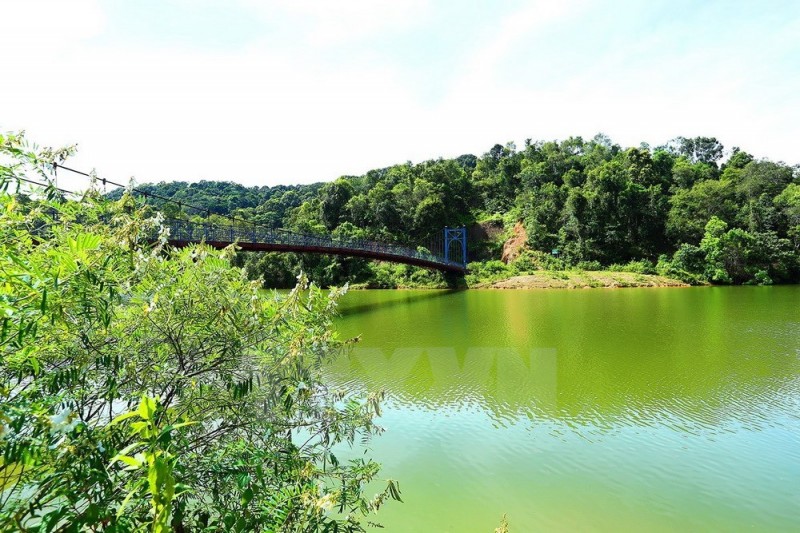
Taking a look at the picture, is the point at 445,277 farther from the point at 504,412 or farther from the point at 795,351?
the point at 504,412

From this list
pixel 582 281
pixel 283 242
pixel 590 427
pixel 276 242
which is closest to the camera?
pixel 590 427

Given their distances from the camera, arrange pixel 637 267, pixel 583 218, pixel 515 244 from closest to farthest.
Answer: pixel 637 267, pixel 583 218, pixel 515 244

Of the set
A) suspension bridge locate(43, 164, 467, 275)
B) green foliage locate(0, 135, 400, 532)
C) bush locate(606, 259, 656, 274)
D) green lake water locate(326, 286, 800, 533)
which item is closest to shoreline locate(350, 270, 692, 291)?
bush locate(606, 259, 656, 274)

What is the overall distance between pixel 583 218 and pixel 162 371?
3405 cm

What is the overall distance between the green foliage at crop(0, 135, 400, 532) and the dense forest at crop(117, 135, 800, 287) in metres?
20.0

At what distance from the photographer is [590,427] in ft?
17.7

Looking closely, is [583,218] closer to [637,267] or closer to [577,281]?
[637,267]

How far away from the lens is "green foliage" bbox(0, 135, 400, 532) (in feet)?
4.24

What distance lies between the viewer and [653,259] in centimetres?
3133

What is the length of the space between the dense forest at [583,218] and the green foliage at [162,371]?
20.0m

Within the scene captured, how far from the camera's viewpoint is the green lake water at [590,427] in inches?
148

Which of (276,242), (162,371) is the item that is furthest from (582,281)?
(162,371)

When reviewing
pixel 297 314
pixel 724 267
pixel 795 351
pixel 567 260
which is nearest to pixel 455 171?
pixel 567 260

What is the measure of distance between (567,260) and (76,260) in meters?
32.9
